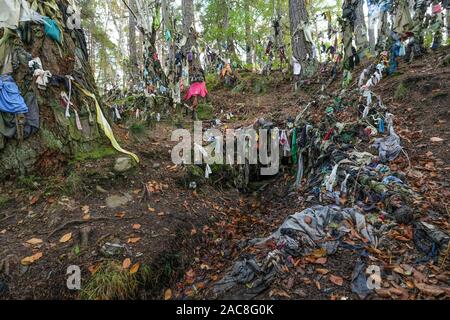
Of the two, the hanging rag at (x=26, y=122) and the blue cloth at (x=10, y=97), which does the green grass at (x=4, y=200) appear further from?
the blue cloth at (x=10, y=97)

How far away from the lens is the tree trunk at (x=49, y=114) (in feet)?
15.7

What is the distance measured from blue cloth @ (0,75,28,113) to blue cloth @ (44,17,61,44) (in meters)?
1.17

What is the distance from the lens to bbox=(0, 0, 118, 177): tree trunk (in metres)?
4.77

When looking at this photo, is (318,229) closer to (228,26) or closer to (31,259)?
(31,259)

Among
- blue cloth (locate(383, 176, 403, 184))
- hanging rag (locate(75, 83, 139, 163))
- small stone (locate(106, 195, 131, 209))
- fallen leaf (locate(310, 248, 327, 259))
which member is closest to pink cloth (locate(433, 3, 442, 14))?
blue cloth (locate(383, 176, 403, 184))

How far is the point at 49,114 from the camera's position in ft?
16.7

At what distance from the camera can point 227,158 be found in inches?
256

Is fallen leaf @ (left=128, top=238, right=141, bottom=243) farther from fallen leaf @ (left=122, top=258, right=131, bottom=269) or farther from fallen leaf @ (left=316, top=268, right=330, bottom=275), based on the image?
fallen leaf @ (left=316, top=268, right=330, bottom=275)

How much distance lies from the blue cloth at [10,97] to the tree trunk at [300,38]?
8232mm

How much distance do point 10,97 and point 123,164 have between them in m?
2.04

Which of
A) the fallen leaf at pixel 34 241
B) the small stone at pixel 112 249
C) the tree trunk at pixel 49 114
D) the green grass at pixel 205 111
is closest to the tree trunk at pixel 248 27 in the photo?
the green grass at pixel 205 111
